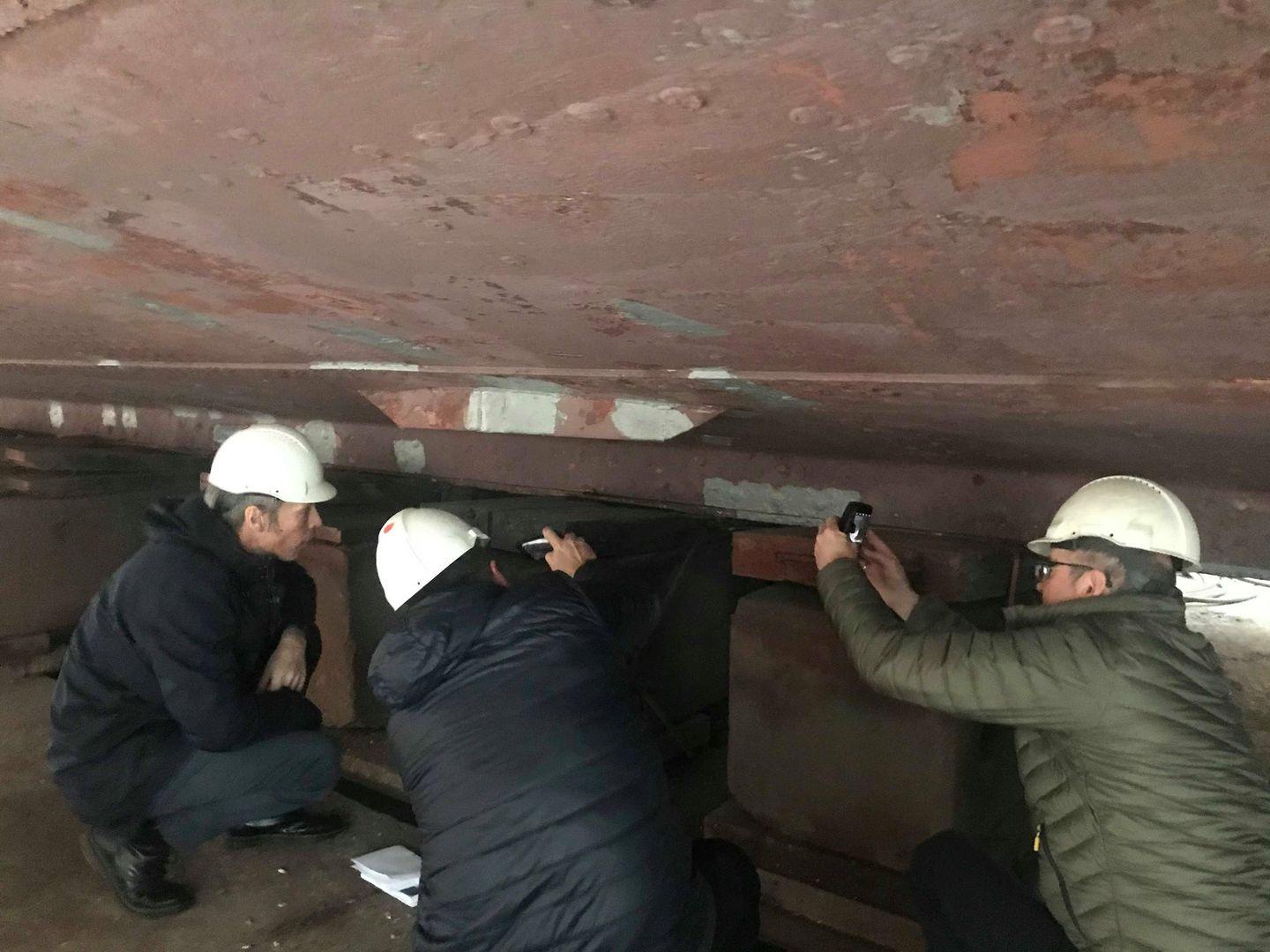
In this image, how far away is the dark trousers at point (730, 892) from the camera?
205 centimetres

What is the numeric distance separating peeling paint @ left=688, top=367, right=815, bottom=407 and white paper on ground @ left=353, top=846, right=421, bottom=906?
1661 millimetres

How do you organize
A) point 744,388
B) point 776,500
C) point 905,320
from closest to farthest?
point 905,320 → point 744,388 → point 776,500

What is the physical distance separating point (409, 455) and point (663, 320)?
2304 mm

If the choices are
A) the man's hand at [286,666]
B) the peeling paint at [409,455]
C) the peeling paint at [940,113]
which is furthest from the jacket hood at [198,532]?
the peeling paint at [940,113]

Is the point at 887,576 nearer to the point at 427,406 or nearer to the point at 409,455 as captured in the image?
the point at 427,406

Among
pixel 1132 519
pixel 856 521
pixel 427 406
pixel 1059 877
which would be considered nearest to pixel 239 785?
pixel 427 406

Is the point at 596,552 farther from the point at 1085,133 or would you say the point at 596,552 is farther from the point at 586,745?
the point at 1085,133

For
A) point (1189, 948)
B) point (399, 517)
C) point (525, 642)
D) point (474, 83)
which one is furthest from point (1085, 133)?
point (399, 517)

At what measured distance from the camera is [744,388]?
1.99 metres

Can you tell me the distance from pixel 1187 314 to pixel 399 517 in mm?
1600

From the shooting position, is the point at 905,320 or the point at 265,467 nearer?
the point at 905,320

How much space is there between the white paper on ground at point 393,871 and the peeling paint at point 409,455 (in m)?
1.50

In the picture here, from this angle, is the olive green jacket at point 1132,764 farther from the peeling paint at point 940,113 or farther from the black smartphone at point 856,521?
the peeling paint at point 940,113

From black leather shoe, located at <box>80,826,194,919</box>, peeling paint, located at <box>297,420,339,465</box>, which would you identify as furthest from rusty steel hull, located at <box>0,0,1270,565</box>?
peeling paint, located at <box>297,420,339,465</box>
